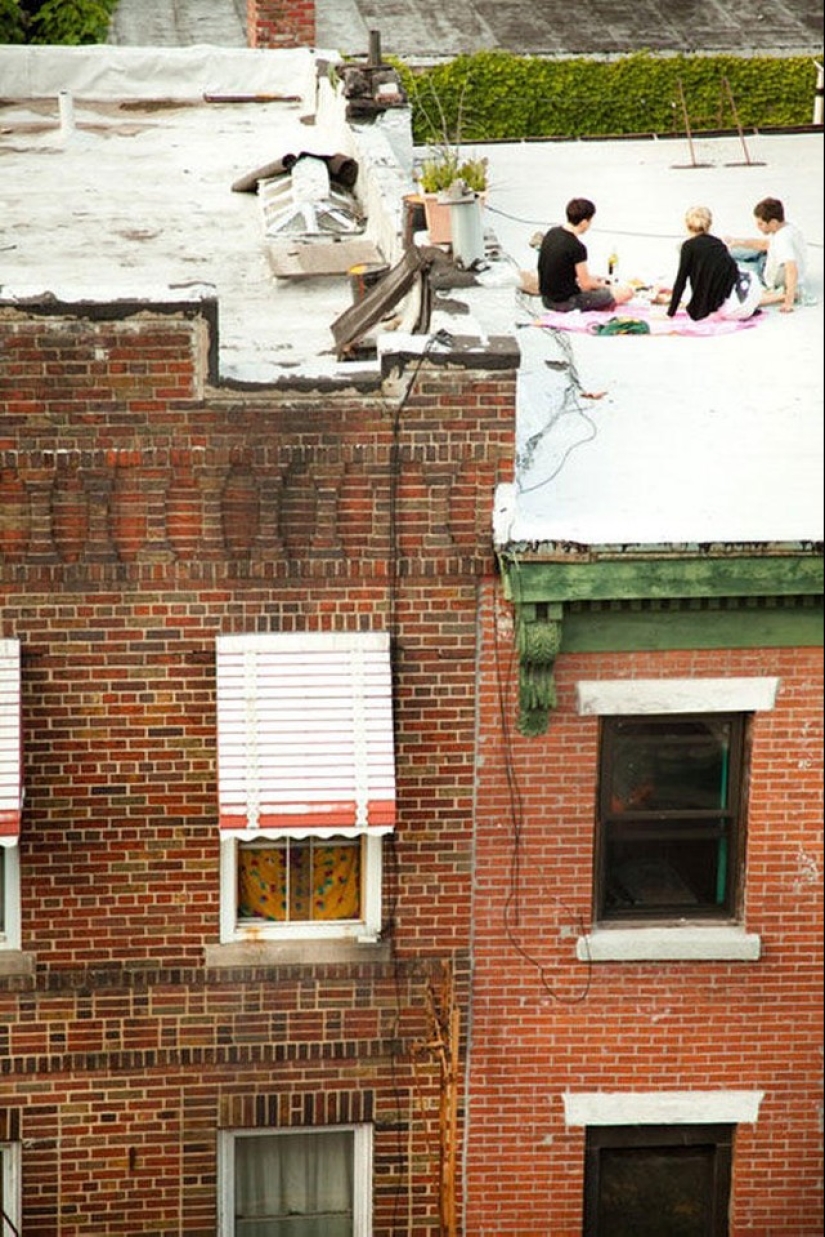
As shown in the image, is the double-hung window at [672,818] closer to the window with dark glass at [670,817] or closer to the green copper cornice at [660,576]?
the window with dark glass at [670,817]

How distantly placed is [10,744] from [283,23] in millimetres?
13643

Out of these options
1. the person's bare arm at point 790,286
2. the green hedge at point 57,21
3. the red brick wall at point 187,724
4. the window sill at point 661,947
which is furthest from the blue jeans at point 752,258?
the green hedge at point 57,21

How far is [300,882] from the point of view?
16500 millimetres

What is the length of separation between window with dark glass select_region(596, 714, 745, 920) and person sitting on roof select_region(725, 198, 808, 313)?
5520 mm

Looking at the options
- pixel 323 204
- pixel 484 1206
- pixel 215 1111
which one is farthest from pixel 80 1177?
pixel 323 204

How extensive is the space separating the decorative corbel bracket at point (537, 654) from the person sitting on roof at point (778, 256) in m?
6.04

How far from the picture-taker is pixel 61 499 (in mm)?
15305

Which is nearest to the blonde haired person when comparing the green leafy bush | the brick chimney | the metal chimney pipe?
the metal chimney pipe

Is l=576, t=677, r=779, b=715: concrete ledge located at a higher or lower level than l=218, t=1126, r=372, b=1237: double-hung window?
higher

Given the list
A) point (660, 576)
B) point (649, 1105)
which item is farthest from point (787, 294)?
point (649, 1105)

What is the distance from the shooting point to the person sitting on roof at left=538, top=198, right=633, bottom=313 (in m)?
20.5

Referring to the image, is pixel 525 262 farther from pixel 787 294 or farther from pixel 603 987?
pixel 603 987

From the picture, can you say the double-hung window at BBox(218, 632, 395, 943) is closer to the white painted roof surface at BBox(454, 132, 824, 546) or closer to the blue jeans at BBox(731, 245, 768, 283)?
the white painted roof surface at BBox(454, 132, 824, 546)

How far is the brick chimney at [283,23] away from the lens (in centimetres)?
2678
